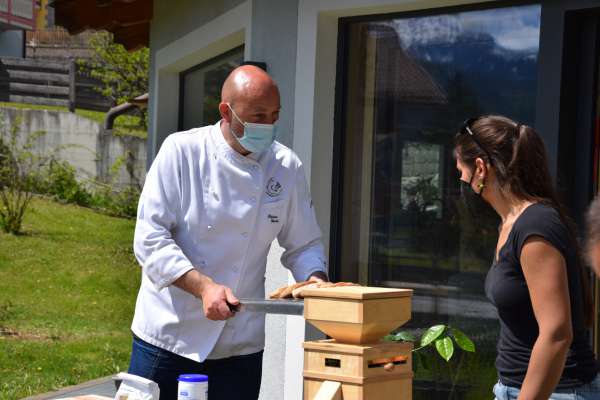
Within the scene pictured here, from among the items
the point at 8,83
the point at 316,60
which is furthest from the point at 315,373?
the point at 8,83

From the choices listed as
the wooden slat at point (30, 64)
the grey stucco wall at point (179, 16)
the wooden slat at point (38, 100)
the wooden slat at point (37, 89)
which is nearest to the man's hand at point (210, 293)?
the grey stucco wall at point (179, 16)

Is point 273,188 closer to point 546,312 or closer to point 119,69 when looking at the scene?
point 546,312

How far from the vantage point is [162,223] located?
3.01 m

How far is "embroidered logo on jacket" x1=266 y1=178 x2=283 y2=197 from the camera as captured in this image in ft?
10.4

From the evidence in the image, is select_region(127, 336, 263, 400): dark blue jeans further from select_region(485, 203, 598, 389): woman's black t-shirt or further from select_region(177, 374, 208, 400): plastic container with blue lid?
select_region(485, 203, 598, 389): woman's black t-shirt

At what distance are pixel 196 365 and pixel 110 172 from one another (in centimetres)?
1511

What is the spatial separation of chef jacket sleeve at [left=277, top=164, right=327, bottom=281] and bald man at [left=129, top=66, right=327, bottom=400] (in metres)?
0.02

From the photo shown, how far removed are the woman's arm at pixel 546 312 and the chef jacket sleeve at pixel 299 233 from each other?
871 mm

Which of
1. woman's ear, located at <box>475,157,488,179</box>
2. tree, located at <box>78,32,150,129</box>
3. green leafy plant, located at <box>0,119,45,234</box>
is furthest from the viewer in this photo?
tree, located at <box>78,32,150,129</box>

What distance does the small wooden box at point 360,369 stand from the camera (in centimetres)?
247

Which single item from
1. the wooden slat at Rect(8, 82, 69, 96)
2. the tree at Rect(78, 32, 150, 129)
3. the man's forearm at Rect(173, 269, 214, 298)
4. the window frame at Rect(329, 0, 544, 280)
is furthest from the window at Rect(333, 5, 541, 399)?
the wooden slat at Rect(8, 82, 69, 96)

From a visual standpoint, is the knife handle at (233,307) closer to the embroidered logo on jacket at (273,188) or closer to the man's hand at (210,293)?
the man's hand at (210,293)

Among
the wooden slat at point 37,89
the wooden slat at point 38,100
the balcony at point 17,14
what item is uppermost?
the balcony at point 17,14

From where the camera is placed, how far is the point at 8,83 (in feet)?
73.9
